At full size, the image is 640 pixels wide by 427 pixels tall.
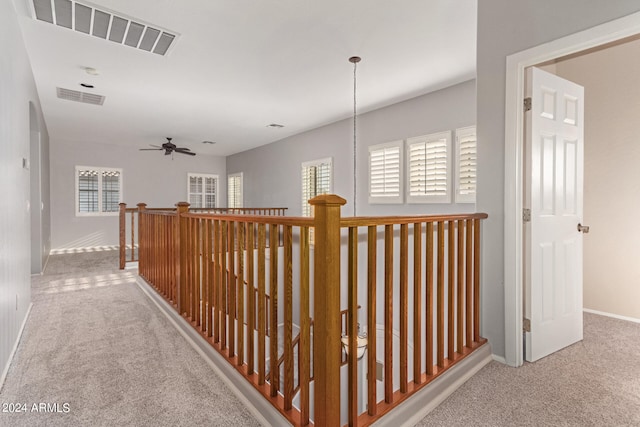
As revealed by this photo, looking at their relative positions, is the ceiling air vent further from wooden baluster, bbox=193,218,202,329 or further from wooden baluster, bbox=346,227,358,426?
wooden baluster, bbox=346,227,358,426

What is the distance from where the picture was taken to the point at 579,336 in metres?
2.46

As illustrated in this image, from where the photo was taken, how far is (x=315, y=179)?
686cm

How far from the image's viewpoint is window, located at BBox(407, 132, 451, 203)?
4363 mm

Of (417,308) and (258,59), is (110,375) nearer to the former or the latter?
(417,308)

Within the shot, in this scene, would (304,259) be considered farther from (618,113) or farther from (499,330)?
(618,113)

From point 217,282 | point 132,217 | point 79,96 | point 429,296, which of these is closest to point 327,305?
point 429,296

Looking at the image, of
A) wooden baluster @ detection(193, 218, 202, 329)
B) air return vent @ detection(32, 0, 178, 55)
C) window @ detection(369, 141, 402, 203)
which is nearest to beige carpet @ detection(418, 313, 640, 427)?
wooden baluster @ detection(193, 218, 202, 329)

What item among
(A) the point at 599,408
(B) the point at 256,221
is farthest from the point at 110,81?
(A) the point at 599,408

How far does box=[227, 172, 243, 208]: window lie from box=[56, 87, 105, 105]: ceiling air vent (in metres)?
4.81

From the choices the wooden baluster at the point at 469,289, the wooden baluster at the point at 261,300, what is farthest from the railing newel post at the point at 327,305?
the wooden baluster at the point at 469,289

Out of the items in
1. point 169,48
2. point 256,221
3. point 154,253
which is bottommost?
point 154,253

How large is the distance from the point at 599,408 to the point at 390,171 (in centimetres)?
384

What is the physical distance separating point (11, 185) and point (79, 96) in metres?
3.20

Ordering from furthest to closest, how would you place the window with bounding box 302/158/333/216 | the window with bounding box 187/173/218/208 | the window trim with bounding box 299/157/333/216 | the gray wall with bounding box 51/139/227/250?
the window with bounding box 187/173/218/208 < the gray wall with bounding box 51/139/227/250 < the window with bounding box 302/158/333/216 < the window trim with bounding box 299/157/333/216
